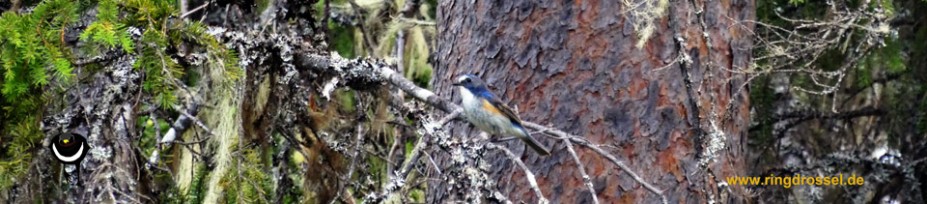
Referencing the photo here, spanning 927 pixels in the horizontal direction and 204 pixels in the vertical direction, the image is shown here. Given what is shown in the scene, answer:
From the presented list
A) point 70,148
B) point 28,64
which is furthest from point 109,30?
point 70,148

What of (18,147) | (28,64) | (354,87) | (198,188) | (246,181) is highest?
(28,64)

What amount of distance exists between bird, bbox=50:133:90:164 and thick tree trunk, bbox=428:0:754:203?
1.16m

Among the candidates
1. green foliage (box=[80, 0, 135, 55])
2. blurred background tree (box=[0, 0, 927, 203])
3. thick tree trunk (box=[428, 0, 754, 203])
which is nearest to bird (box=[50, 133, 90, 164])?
blurred background tree (box=[0, 0, 927, 203])

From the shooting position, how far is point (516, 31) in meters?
3.82

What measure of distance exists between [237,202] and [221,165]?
0.46 ft

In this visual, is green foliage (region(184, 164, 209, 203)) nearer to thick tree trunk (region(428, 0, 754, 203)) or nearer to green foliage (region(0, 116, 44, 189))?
green foliage (region(0, 116, 44, 189))

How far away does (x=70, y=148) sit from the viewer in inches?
153

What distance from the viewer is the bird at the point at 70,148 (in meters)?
3.77

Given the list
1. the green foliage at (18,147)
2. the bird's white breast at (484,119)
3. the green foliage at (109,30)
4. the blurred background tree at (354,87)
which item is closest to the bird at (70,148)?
the blurred background tree at (354,87)

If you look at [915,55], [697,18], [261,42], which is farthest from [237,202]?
[915,55]

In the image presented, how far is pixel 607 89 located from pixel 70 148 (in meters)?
1.71

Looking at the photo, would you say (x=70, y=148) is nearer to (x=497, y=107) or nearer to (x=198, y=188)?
(x=198, y=188)

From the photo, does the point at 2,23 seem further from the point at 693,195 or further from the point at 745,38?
the point at 745,38

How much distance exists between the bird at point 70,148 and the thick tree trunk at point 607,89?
3.80 ft
